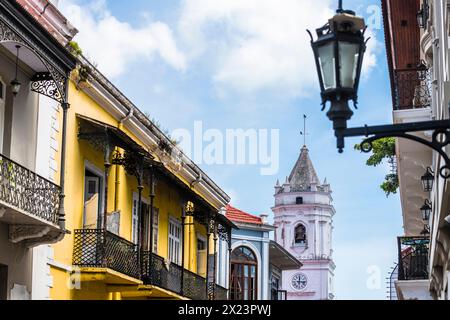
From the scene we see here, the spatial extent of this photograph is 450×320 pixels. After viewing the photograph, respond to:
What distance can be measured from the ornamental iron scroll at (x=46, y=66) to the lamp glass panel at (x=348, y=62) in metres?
7.00

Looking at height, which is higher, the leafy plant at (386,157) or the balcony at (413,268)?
the leafy plant at (386,157)

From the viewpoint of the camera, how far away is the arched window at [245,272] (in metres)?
33.9

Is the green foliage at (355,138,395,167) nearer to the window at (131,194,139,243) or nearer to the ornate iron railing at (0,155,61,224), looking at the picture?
the window at (131,194,139,243)

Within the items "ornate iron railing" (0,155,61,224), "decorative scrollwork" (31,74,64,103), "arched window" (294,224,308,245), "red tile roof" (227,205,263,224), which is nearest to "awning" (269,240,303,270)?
"red tile roof" (227,205,263,224)

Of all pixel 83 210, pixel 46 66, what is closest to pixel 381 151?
pixel 83 210

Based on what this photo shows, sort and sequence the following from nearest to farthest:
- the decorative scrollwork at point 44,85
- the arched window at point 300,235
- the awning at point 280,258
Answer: the decorative scrollwork at point 44,85 < the awning at point 280,258 < the arched window at point 300,235

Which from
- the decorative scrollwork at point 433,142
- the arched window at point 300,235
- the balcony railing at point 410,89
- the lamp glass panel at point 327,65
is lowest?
the decorative scrollwork at point 433,142

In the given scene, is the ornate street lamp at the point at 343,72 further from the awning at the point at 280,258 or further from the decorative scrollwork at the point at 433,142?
the awning at the point at 280,258

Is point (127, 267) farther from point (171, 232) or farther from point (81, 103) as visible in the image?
point (171, 232)

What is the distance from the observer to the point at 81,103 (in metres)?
17.2

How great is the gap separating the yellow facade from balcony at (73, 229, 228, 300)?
4.8 inches

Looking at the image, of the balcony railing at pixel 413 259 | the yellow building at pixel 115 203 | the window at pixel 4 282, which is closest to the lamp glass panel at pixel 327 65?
the window at pixel 4 282
